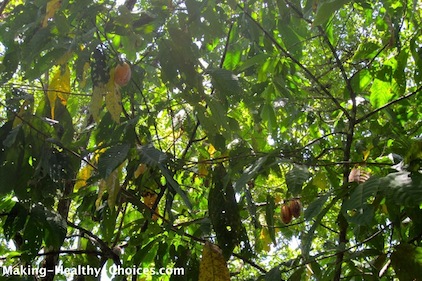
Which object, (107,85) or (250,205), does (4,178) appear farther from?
(250,205)

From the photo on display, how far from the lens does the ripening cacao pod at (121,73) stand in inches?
47.4

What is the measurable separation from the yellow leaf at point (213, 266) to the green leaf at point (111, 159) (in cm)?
35

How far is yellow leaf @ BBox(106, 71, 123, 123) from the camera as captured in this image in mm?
1145

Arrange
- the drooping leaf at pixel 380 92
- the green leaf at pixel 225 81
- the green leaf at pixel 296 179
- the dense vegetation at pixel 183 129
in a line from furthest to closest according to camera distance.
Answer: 1. the drooping leaf at pixel 380 92
2. the green leaf at pixel 225 81
3. the dense vegetation at pixel 183 129
4. the green leaf at pixel 296 179

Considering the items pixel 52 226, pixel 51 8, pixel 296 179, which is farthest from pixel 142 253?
pixel 51 8

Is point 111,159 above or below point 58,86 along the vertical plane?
below

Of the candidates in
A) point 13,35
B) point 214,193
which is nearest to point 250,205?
point 214,193

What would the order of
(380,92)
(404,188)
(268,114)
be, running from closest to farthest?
(404,188) → (380,92) → (268,114)

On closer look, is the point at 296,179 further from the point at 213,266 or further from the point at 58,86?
the point at 58,86

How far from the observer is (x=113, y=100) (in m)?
1.16

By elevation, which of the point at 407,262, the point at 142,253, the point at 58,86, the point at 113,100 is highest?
the point at 58,86

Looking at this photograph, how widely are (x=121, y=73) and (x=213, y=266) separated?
0.52 metres

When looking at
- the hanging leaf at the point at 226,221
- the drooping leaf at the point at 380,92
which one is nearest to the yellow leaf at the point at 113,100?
the hanging leaf at the point at 226,221

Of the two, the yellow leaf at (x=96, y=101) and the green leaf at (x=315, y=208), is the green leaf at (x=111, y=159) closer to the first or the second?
the yellow leaf at (x=96, y=101)
